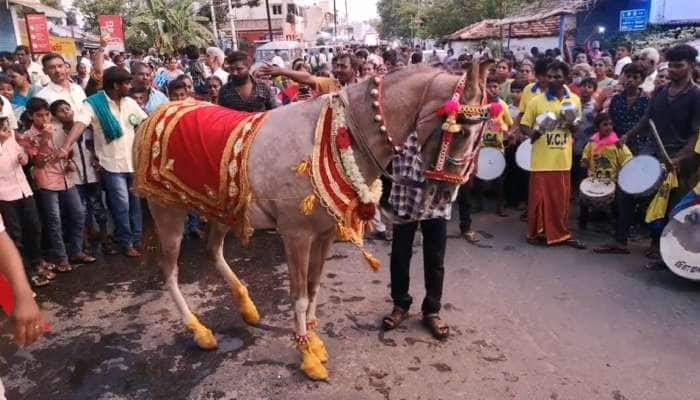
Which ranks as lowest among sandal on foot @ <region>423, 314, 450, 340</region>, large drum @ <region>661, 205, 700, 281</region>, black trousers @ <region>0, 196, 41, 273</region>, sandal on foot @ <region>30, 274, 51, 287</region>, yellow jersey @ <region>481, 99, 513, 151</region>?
sandal on foot @ <region>423, 314, 450, 340</region>

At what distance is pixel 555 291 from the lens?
4.32 meters

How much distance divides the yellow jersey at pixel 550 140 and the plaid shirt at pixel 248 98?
2591 mm

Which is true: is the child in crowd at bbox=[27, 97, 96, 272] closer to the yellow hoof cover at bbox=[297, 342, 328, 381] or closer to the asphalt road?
the asphalt road

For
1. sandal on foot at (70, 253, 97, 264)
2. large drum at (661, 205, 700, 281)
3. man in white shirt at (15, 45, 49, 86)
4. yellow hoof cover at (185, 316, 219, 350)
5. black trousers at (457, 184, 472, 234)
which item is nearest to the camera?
yellow hoof cover at (185, 316, 219, 350)

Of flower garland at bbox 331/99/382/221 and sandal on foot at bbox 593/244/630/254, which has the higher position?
flower garland at bbox 331/99/382/221

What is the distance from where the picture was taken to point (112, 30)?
1402 centimetres

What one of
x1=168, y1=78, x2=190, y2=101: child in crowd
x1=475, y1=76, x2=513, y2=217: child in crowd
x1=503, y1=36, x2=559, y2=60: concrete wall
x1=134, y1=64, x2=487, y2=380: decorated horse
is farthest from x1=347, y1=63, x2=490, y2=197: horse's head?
x1=503, y1=36, x2=559, y2=60: concrete wall

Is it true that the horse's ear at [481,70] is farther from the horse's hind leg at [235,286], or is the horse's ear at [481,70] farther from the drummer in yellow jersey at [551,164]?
the drummer in yellow jersey at [551,164]

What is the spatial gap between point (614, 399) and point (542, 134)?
286 cm

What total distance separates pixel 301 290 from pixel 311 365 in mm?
446

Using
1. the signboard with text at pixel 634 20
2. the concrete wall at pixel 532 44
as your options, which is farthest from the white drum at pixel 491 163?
the concrete wall at pixel 532 44

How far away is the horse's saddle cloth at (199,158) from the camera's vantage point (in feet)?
9.96

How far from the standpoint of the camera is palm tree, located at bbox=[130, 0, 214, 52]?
1056 inches

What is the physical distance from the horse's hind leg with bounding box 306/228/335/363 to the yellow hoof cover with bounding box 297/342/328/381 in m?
0.05
